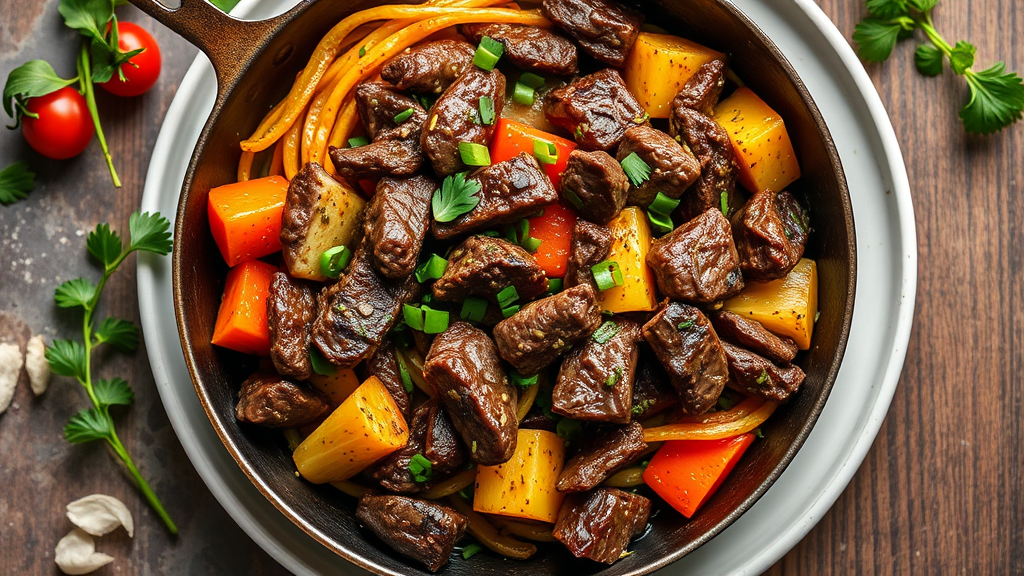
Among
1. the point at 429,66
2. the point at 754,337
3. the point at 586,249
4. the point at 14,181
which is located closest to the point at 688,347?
the point at 754,337

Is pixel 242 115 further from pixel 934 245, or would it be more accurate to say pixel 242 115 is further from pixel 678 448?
pixel 934 245

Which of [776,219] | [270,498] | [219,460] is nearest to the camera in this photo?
[270,498]

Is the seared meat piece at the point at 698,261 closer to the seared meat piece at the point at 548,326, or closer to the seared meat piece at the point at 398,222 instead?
the seared meat piece at the point at 548,326

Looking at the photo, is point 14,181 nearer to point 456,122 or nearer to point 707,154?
point 456,122

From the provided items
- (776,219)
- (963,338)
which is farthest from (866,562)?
(776,219)

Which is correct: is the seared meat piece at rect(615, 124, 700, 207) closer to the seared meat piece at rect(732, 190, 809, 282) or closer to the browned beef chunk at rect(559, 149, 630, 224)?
the browned beef chunk at rect(559, 149, 630, 224)

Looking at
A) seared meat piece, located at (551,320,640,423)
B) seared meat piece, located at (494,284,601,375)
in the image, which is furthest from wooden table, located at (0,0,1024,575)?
seared meat piece, located at (494,284,601,375)

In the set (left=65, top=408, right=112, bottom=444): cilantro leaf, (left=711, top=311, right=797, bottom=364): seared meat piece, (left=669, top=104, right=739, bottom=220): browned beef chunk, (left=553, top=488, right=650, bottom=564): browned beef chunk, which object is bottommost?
(left=553, top=488, right=650, bottom=564): browned beef chunk
